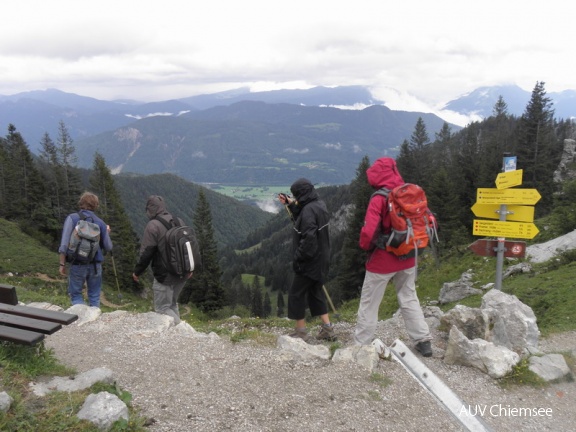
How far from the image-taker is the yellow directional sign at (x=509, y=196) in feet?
23.6

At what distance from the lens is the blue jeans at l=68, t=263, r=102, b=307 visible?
29.3 ft

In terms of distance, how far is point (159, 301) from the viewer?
8.30m

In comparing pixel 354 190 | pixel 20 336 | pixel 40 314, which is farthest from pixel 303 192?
pixel 354 190

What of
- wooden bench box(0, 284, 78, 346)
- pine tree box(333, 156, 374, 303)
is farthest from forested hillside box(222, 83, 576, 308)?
wooden bench box(0, 284, 78, 346)

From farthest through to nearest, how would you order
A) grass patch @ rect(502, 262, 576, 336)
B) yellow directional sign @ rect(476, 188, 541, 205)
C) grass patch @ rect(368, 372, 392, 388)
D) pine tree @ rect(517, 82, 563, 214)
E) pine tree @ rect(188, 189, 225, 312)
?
1. pine tree @ rect(517, 82, 563, 214)
2. pine tree @ rect(188, 189, 225, 312)
3. grass patch @ rect(502, 262, 576, 336)
4. yellow directional sign @ rect(476, 188, 541, 205)
5. grass patch @ rect(368, 372, 392, 388)

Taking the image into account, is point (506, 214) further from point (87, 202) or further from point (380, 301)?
point (87, 202)

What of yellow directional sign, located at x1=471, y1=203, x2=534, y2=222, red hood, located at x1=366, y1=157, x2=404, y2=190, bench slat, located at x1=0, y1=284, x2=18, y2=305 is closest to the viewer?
bench slat, located at x1=0, y1=284, x2=18, y2=305

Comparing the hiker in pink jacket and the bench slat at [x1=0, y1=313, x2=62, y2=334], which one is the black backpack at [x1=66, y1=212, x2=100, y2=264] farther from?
the hiker in pink jacket

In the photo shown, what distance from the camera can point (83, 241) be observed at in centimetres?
848

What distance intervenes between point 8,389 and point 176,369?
2.07m

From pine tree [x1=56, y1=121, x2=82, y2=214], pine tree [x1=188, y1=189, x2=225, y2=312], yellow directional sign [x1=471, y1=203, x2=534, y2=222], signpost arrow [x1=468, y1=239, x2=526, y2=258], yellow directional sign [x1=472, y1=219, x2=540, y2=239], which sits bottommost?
pine tree [x1=188, y1=189, x2=225, y2=312]

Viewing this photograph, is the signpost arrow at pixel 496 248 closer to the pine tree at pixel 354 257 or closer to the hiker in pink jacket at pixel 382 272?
the hiker in pink jacket at pixel 382 272

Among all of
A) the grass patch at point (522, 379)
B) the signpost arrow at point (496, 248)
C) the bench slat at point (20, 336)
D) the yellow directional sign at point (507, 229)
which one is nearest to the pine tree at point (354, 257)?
the signpost arrow at point (496, 248)

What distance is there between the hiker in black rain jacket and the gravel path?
49.4 inches
